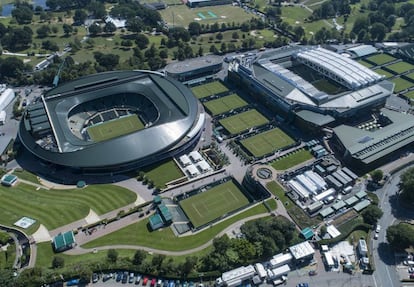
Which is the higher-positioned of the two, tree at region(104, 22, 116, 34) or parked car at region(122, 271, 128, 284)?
tree at region(104, 22, 116, 34)

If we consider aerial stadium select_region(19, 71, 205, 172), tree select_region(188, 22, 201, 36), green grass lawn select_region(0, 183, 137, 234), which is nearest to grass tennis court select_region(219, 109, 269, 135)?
aerial stadium select_region(19, 71, 205, 172)

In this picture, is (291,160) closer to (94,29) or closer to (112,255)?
(112,255)

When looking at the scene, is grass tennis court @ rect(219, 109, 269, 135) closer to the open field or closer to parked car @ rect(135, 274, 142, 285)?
parked car @ rect(135, 274, 142, 285)

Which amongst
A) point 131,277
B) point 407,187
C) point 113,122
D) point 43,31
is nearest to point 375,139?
point 407,187

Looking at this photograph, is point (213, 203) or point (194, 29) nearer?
point (213, 203)

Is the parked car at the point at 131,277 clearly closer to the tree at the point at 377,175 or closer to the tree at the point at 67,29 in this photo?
the tree at the point at 377,175

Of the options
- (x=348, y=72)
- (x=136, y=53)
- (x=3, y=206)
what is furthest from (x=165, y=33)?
(x=3, y=206)
